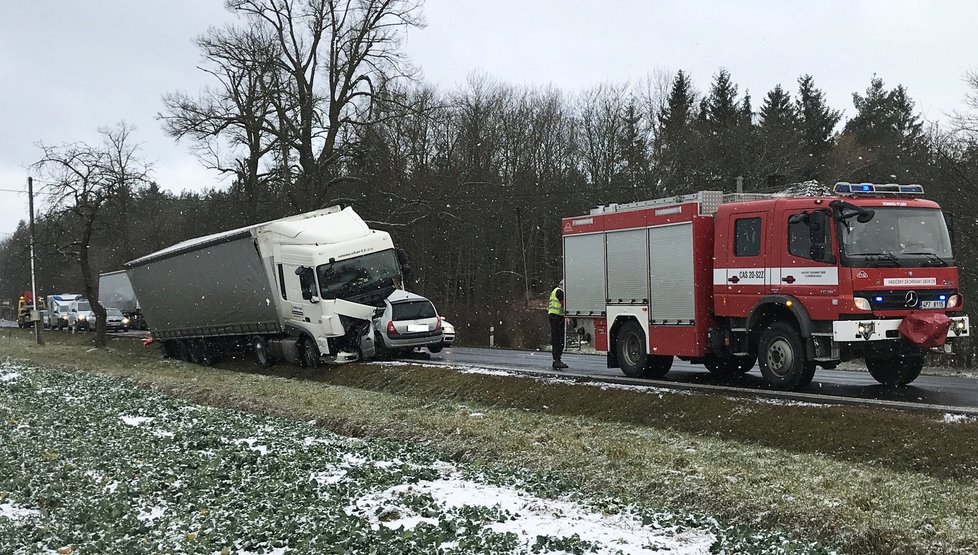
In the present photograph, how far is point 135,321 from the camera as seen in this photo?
198 feet

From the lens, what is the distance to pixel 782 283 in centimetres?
1320

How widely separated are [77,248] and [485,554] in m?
40.1

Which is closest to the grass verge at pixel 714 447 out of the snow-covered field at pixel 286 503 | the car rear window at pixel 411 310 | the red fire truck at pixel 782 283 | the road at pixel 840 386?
the snow-covered field at pixel 286 503

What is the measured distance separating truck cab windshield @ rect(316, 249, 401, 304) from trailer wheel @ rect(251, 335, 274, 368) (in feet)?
12.0

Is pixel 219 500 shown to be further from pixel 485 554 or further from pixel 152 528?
pixel 485 554

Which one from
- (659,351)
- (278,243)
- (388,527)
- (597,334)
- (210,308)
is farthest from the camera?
(210,308)

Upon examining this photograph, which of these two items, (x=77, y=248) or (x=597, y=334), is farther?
(x=77, y=248)

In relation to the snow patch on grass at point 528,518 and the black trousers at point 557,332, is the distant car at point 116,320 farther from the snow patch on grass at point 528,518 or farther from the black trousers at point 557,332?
the snow patch on grass at point 528,518

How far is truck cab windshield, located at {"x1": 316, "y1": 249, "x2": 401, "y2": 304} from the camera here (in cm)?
2317

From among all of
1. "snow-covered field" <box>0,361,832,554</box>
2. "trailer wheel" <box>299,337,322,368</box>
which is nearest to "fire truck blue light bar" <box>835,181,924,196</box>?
"snow-covered field" <box>0,361,832,554</box>

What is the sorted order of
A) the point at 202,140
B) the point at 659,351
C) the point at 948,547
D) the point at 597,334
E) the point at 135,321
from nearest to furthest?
the point at 948,547 → the point at 659,351 → the point at 597,334 → the point at 202,140 → the point at 135,321

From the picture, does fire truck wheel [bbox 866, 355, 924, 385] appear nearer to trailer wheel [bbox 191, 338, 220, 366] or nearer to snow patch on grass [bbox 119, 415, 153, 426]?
snow patch on grass [bbox 119, 415, 153, 426]

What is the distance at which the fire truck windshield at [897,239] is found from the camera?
40.7ft

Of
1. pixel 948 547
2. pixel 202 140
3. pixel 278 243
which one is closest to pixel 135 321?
pixel 202 140
